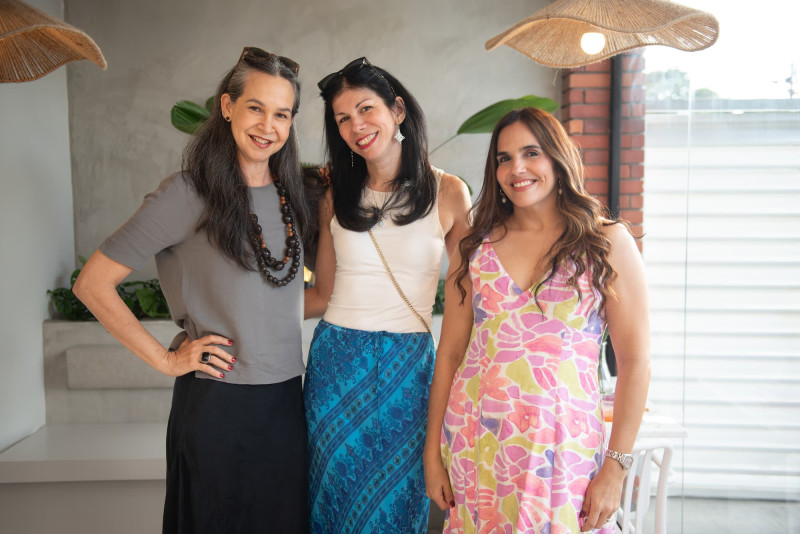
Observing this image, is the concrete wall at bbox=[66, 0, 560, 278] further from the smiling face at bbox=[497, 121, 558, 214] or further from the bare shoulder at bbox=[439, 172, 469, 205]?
the smiling face at bbox=[497, 121, 558, 214]

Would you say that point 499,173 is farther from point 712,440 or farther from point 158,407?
point 158,407

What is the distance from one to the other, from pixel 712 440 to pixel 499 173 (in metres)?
1.63

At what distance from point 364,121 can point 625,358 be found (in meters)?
0.96

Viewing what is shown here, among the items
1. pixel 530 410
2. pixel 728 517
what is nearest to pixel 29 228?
pixel 530 410

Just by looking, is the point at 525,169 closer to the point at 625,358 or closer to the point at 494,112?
the point at 625,358

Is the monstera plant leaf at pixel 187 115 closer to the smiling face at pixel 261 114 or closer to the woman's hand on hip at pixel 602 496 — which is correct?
the smiling face at pixel 261 114

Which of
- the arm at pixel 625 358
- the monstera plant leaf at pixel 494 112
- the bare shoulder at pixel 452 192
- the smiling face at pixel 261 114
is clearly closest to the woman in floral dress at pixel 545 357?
the arm at pixel 625 358

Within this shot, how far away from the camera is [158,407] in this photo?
3686 millimetres

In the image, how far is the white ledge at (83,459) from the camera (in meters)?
2.97

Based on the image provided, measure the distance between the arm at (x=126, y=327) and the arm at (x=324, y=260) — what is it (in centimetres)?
42

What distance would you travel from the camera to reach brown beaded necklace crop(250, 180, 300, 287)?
173 centimetres

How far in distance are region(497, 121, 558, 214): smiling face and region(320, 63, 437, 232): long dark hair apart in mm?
378

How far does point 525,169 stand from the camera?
1562 mm

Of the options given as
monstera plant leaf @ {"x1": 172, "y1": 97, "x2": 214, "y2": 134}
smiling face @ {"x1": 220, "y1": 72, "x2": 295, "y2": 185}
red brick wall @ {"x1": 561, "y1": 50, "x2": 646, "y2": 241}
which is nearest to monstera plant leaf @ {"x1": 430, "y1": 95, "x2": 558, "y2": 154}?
red brick wall @ {"x1": 561, "y1": 50, "x2": 646, "y2": 241}
